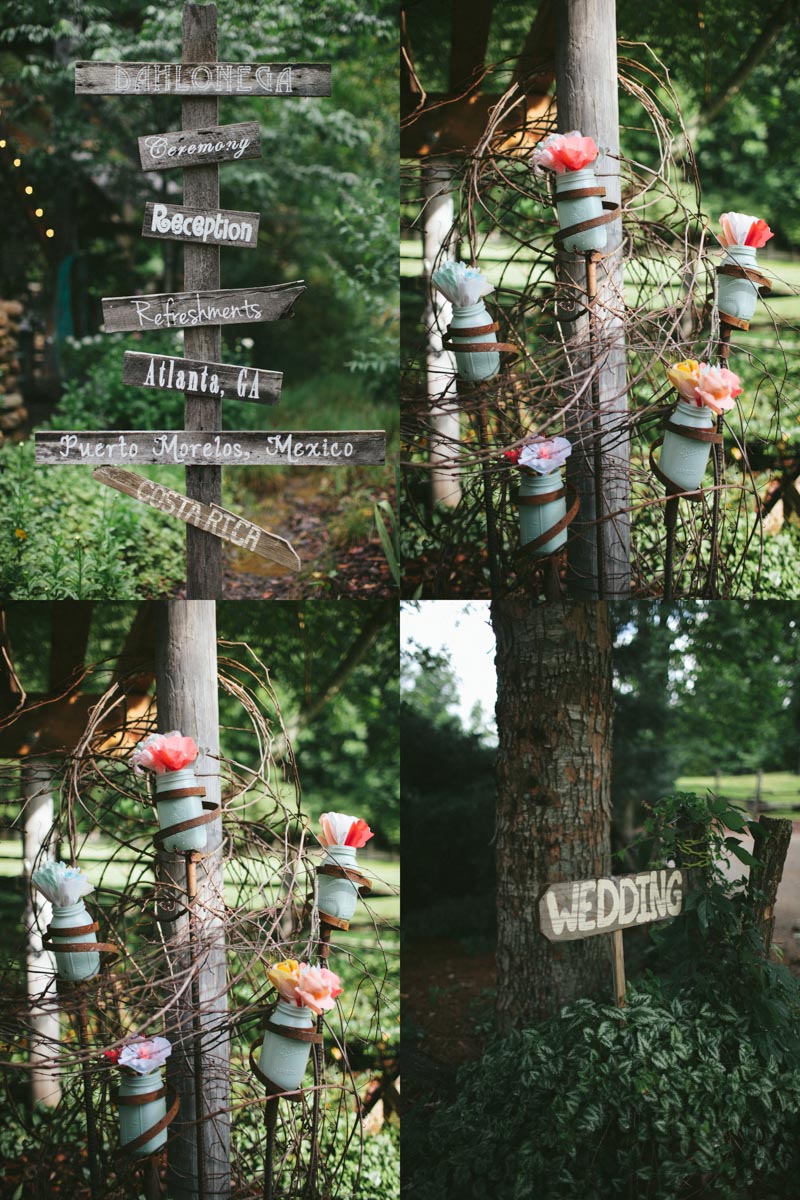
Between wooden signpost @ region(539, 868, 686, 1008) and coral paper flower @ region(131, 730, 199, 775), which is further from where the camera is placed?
wooden signpost @ region(539, 868, 686, 1008)

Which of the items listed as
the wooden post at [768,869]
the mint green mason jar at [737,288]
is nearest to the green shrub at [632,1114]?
the wooden post at [768,869]

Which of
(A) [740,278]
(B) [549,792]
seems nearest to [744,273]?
(A) [740,278]

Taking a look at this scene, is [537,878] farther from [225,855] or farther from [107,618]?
[107,618]

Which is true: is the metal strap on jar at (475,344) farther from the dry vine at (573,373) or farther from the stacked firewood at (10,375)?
the stacked firewood at (10,375)

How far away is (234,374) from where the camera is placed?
10.5ft

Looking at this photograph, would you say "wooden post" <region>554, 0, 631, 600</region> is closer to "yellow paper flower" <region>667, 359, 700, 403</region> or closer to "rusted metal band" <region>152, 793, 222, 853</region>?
"yellow paper flower" <region>667, 359, 700, 403</region>

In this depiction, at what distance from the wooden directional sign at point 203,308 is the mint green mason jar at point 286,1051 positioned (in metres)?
2.27

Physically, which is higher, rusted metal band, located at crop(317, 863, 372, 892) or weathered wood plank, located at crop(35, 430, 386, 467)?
weathered wood plank, located at crop(35, 430, 386, 467)

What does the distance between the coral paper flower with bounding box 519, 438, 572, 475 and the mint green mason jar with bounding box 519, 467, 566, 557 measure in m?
0.07

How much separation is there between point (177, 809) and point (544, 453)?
166 centimetres

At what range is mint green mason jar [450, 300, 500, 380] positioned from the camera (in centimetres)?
301

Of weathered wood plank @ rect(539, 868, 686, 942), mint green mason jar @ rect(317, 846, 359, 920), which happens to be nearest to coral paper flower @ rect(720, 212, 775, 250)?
weathered wood plank @ rect(539, 868, 686, 942)

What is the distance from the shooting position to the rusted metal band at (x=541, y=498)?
308cm

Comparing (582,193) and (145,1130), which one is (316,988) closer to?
(145,1130)
